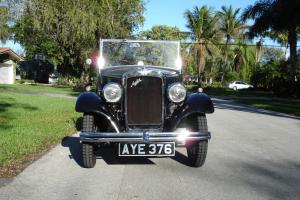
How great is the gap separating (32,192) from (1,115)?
9027 millimetres

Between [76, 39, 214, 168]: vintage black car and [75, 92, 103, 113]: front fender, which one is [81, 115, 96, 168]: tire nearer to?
[76, 39, 214, 168]: vintage black car

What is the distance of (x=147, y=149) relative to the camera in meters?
6.50

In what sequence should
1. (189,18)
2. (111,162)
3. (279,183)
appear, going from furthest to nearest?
(189,18) → (111,162) → (279,183)

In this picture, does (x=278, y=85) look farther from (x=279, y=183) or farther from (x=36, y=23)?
(x=279, y=183)

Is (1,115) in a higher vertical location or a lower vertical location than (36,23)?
lower

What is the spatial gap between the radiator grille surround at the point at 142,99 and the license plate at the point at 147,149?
1.69 feet

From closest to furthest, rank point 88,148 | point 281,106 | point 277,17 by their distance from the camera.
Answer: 1. point 88,148
2. point 281,106
3. point 277,17

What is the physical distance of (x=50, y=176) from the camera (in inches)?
250

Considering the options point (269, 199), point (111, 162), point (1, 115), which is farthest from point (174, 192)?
point (1, 115)

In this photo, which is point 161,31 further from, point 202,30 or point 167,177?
point 167,177

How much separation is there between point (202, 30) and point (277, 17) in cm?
2334

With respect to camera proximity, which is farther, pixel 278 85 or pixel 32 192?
pixel 278 85

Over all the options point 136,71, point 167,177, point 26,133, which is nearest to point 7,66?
point 26,133

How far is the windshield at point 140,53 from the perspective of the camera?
8773 millimetres
